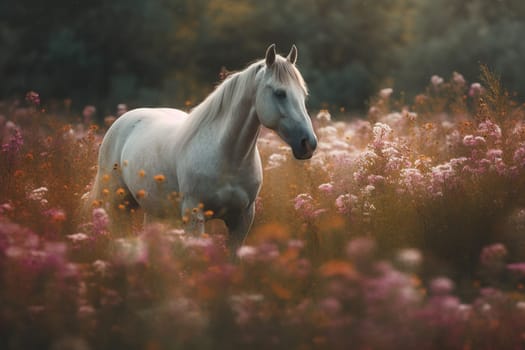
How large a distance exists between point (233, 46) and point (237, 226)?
26439 millimetres

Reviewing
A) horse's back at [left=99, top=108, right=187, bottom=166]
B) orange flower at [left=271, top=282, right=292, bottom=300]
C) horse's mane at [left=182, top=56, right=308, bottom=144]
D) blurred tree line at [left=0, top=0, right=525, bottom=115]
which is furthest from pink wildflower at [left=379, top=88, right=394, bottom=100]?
blurred tree line at [left=0, top=0, right=525, bottom=115]

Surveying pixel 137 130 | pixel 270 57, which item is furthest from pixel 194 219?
pixel 137 130

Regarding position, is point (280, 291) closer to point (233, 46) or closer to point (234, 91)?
point (234, 91)

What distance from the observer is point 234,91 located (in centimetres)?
557

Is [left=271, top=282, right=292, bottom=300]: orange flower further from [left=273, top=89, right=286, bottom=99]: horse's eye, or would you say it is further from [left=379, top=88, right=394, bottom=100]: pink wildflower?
[left=379, top=88, right=394, bottom=100]: pink wildflower

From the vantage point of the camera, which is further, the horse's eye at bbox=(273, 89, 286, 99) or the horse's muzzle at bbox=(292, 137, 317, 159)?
the horse's eye at bbox=(273, 89, 286, 99)

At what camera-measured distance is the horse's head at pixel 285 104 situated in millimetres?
5047

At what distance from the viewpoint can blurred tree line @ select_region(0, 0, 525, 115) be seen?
28328 mm

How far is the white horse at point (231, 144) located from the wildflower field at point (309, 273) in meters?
0.37

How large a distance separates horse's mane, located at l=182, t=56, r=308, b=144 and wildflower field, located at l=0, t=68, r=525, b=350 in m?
1.06

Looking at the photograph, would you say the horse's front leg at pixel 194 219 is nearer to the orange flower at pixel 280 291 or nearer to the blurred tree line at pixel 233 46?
the orange flower at pixel 280 291

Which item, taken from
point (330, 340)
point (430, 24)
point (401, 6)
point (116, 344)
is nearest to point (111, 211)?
point (116, 344)

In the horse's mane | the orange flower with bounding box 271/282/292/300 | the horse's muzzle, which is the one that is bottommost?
the orange flower with bounding box 271/282/292/300

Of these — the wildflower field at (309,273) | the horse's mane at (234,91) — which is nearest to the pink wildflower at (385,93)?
the wildflower field at (309,273)
